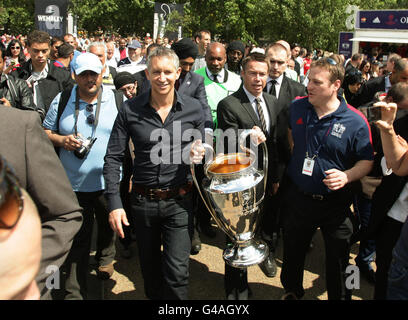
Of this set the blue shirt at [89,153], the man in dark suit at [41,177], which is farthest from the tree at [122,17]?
the man in dark suit at [41,177]

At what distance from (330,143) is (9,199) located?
7.50 feet

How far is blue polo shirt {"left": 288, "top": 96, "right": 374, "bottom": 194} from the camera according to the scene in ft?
8.59

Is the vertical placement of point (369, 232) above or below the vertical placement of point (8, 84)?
below

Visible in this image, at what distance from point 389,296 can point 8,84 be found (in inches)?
145

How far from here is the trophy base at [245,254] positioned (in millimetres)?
2627

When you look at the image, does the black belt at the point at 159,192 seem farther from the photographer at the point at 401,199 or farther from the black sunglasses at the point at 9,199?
the black sunglasses at the point at 9,199

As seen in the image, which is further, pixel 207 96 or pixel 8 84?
pixel 207 96

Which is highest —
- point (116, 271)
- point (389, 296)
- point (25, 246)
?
point (25, 246)

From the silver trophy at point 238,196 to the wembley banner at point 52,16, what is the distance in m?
9.94

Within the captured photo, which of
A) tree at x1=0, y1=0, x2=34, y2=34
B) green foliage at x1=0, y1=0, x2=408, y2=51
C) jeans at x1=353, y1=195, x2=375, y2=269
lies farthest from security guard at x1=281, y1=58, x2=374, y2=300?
tree at x1=0, y1=0, x2=34, y2=34

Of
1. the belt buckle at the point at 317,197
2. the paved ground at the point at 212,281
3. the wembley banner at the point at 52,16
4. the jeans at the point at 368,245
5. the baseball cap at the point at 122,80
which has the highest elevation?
the wembley banner at the point at 52,16

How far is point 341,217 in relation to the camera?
2.74 meters
